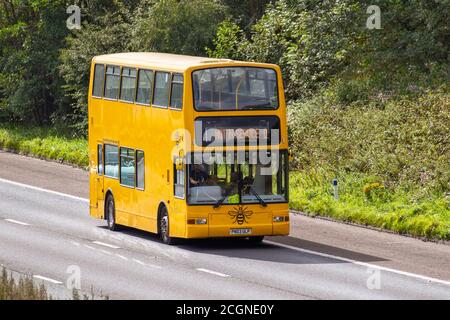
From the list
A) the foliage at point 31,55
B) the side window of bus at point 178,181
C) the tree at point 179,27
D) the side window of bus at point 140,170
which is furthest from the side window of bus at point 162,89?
the foliage at point 31,55

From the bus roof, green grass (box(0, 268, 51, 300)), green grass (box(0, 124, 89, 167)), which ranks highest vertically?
the bus roof

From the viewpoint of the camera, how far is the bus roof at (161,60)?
29.1m

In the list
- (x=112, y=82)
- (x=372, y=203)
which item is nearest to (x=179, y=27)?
(x=112, y=82)

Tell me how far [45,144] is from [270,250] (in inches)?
830

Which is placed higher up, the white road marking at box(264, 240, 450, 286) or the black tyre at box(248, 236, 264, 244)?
the white road marking at box(264, 240, 450, 286)

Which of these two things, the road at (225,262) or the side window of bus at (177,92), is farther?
the side window of bus at (177,92)

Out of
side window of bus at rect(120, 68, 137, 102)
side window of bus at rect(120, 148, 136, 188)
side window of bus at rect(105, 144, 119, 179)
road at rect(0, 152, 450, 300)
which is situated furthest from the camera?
side window of bus at rect(105, 144, 119, 179)

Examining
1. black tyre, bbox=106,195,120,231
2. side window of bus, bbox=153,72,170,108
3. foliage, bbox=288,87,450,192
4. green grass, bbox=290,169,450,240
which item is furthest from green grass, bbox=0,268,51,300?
foliage, bbox=288,87,450,192

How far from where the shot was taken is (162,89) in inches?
1172

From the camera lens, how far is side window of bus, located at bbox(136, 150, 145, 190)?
31156 millimetres

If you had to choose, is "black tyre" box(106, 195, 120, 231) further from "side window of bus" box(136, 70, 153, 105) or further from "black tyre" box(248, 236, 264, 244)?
"black tyre" box(248, 236, 264, 244)

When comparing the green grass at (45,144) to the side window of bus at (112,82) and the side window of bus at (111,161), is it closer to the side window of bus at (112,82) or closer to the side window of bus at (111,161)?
the side window of bus at (111,161)

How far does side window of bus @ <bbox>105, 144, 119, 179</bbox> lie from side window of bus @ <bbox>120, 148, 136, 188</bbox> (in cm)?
29

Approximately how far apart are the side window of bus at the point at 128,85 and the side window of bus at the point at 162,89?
1315mm
